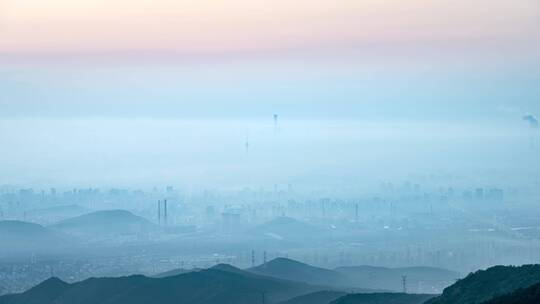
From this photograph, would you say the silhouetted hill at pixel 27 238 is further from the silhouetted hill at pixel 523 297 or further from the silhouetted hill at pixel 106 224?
the silhouetted hill at pixel 523 297

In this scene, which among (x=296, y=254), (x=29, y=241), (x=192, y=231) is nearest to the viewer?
(x=296, y=254)

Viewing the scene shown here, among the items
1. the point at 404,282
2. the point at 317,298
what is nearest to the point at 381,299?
the point at 317,298

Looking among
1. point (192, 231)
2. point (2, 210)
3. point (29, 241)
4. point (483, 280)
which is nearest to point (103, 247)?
point (29, 241)

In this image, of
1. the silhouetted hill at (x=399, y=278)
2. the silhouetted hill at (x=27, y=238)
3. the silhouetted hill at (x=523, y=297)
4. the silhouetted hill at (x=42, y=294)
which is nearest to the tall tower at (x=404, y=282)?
the silhouetted hill at (x=399, y=278)

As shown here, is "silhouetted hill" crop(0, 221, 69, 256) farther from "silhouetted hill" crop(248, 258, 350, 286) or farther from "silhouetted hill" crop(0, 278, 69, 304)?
"silhouetted hill" crop(0, 278, 69, 304)

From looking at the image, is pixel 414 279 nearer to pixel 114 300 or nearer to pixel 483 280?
pixel 114 300

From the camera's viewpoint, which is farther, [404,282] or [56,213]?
[56,213]

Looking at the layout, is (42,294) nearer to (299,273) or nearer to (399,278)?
(299,273)
